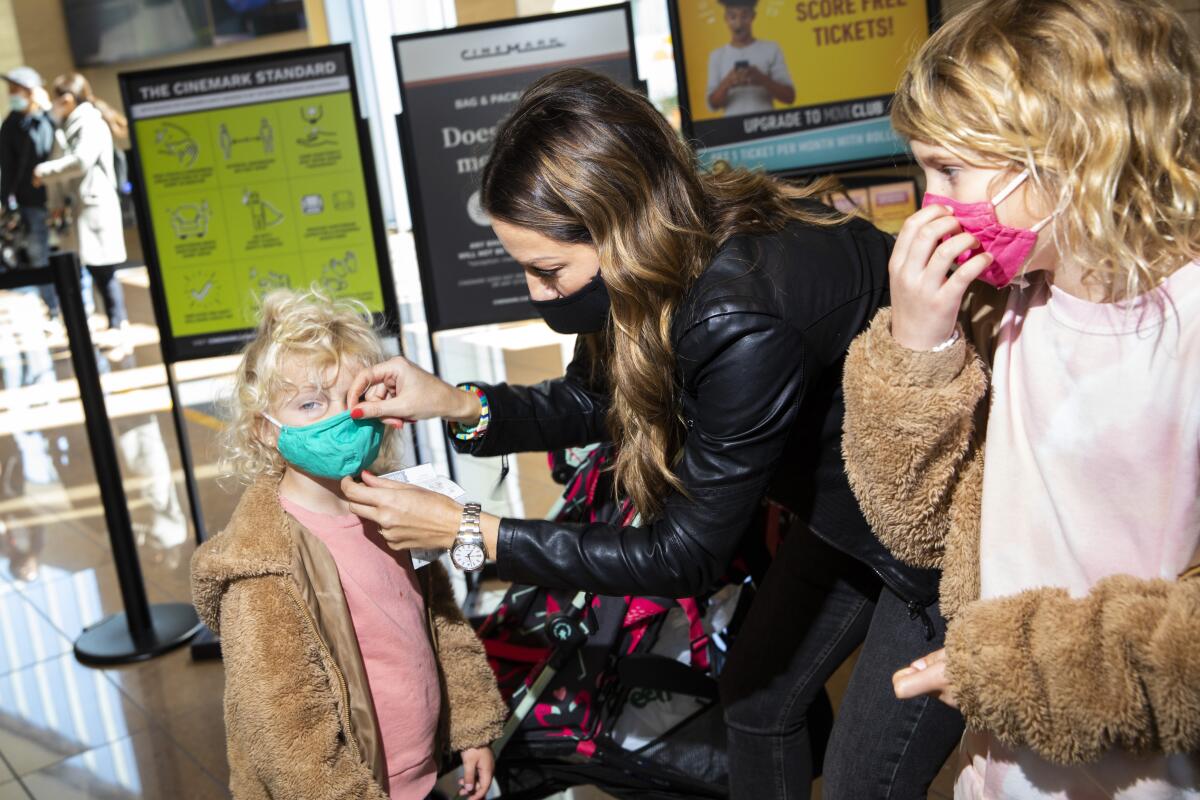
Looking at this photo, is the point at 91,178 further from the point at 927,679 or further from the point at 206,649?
the point at 927,679

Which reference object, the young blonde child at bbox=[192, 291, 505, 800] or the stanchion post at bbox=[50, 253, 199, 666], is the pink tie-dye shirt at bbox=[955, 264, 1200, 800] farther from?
the stanchion post at bbox=[50, 253, 199, 666]

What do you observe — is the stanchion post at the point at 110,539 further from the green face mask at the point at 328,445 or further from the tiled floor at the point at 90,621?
the green face mask at the point at 328,445

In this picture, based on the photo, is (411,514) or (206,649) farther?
(206,649)

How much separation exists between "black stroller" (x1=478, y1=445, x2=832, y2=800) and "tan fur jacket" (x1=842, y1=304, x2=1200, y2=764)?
2.67ft

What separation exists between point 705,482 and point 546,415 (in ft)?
2.26

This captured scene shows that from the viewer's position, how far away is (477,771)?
230cm

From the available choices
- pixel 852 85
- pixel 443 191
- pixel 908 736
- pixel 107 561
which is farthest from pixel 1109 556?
pixel 107 561

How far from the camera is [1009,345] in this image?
1.56 metres

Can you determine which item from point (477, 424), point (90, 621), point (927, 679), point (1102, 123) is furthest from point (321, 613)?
point (90, 621)

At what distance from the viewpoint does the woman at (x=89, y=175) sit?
8922 millimetres

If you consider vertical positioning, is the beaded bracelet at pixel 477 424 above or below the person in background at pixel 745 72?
below

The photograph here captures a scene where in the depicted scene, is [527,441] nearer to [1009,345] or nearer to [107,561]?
[1009,345]

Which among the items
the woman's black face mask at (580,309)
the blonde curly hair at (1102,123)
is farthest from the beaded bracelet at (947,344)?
the woman's black face mask at (580,309)

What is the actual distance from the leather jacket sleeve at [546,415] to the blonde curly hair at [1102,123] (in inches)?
48.7
